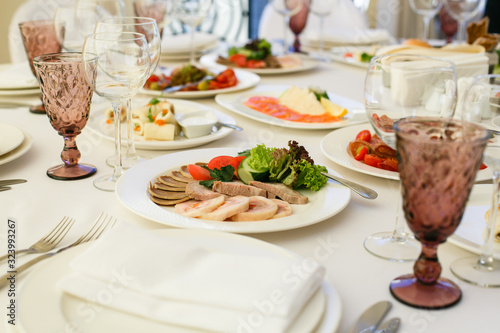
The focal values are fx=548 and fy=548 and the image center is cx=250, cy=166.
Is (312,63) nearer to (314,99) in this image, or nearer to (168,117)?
(314,99)

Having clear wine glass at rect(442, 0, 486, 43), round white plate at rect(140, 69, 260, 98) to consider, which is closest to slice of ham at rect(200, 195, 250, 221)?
round white plate at rect(140, 69, 260, 98)

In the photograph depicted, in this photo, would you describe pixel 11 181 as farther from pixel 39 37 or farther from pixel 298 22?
pixel 298 22

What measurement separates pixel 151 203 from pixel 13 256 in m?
0.28

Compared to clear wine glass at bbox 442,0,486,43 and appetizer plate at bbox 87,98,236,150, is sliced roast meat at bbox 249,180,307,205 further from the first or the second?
clear wine glass at bbox 442,0,486,43

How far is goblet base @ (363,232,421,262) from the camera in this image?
973 mm

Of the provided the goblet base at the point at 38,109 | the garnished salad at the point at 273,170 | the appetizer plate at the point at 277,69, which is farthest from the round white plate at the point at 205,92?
the garnished salad at the point at 273,170

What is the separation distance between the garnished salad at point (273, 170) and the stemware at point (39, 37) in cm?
86

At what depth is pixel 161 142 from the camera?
153 cm

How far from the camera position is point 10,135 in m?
1.53

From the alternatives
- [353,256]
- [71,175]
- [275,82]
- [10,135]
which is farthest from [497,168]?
[275,82]

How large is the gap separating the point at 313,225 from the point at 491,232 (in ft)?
1.10

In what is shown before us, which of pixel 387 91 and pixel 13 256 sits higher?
pixel 387 91

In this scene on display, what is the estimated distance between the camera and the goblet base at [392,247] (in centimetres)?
97

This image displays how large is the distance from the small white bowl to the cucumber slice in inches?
15.4
